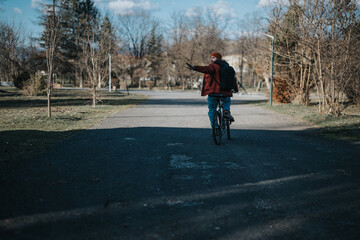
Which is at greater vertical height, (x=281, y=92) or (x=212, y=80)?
(x=212, y=80)

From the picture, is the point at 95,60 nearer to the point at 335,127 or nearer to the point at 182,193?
the point at 335,127

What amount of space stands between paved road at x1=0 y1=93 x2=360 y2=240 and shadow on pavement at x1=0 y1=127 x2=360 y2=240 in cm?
1

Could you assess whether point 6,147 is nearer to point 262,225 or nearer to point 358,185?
point 262,225

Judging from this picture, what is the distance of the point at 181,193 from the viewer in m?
4.20

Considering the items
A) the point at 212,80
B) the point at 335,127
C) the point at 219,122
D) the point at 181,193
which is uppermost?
the point at 212,80

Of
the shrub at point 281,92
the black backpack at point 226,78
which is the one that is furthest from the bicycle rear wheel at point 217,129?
the shrub at point 281,92

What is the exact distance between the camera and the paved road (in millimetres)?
3154

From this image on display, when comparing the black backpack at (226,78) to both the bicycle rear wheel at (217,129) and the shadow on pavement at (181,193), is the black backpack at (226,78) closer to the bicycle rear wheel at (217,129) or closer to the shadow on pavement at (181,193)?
the bicycle rear wheel at (217,129)

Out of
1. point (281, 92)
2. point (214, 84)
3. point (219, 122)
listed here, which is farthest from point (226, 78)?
point (281, 92)

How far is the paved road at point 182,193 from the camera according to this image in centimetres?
315

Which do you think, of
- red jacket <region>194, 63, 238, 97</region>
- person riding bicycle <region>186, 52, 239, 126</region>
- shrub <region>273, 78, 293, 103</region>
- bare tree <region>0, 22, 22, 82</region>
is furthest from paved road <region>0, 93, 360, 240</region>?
bare tree <region>0, 22, 22, 82</region>

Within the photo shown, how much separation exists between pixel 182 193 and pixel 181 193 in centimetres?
1

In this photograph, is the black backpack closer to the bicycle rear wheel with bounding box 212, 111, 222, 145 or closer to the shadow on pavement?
the bicycle rear wheel with bounding box 212, 111, 222, 145

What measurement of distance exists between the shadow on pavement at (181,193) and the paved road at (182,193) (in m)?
0.01
